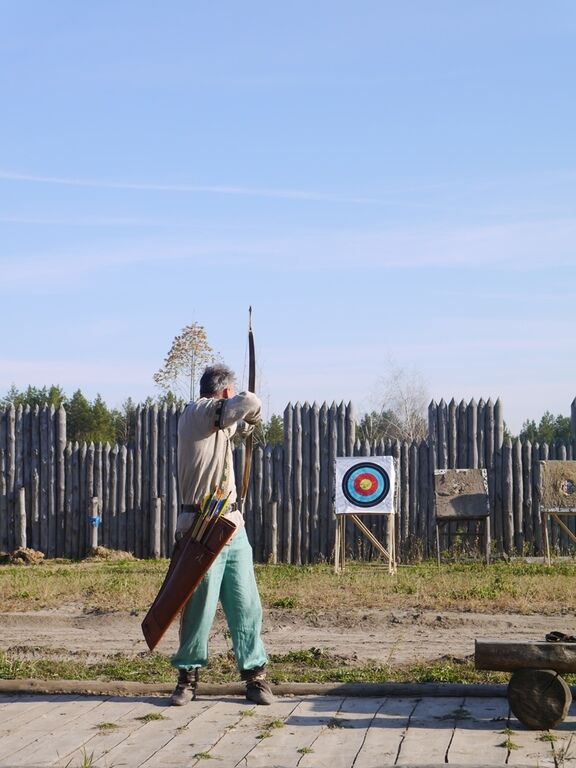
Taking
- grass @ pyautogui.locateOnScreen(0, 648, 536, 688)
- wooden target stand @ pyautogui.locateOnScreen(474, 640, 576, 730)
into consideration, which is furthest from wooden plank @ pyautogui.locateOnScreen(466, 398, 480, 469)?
wooden target stand @ pyautogui.locateOnScreen(474, 640, 576, 730)

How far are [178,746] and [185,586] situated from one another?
1182 millimetres

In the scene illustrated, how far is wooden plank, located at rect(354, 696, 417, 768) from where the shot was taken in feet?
17.0

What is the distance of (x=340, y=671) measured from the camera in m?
7.39

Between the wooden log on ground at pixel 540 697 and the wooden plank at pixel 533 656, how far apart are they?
56 mm

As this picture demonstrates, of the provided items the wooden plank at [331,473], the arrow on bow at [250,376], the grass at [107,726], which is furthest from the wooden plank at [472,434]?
the grass at [107,726]

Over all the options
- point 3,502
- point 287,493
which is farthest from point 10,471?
point 287,493

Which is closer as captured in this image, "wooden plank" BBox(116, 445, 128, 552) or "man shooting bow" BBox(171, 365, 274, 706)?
"man shooting bow" BBox(171, 365, 274, 706)

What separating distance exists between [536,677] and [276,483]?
12176 mm

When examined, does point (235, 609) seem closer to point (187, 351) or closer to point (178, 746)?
point (178, 746)

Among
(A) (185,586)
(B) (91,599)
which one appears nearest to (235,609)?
(A) (185,586)

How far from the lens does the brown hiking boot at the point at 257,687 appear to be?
6410 millimetres

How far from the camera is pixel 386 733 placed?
5664 millimetres

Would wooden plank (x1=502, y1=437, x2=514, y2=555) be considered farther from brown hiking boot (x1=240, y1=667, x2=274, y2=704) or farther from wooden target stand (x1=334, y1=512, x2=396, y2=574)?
brown hiking boot (x1=240, y1=667, x2=274, y2=704)

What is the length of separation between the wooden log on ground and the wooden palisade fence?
1124 centimetres
